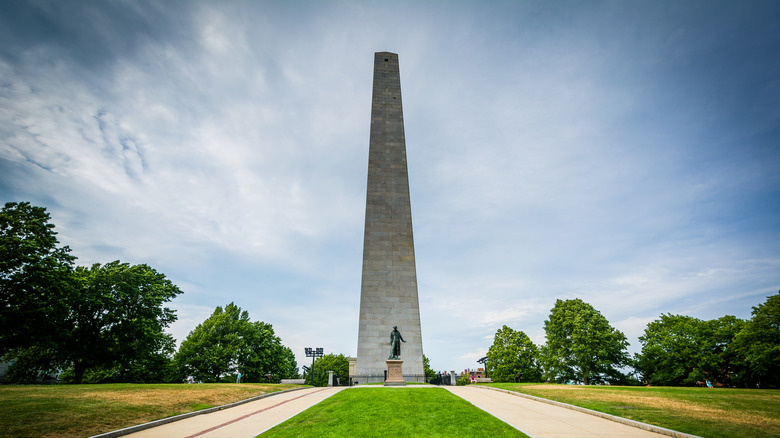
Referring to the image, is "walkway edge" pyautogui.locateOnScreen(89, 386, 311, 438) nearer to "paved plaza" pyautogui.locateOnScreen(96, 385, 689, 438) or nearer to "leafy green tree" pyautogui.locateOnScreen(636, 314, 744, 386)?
"paved plaza" pyautogui.locateOnScreen(96, 385, 689, 438)

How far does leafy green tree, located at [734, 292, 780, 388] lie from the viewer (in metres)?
29.0

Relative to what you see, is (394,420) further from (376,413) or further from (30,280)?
(30,280)

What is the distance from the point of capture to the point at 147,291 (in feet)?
100

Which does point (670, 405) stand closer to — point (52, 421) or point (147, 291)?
point (52, 421)

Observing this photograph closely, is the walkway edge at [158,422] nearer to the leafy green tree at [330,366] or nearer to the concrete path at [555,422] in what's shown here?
the concrete path at [555,422]

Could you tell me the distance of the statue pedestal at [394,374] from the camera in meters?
22.3

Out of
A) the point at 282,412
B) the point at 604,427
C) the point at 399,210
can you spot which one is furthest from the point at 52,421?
the point at 399,210

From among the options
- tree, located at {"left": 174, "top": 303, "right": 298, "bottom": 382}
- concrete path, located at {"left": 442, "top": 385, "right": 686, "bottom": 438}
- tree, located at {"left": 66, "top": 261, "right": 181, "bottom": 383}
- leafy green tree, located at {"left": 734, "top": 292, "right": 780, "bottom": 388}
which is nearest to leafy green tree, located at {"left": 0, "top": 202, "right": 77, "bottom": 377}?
tree, located at {"left": 66, "top": 261, "right": 181, "bottom": 383}

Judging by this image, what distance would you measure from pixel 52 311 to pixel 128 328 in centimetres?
703

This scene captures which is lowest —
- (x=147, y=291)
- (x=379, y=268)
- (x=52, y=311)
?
(x=52, y=311)

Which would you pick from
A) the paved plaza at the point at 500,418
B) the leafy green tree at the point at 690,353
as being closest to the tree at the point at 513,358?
the leafy green tree at the point at 690,353

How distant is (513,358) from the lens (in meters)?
45.7

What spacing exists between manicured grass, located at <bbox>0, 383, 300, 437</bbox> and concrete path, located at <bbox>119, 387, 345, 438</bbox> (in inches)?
47.5

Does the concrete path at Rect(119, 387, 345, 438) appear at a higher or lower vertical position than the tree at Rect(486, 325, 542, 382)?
lower
